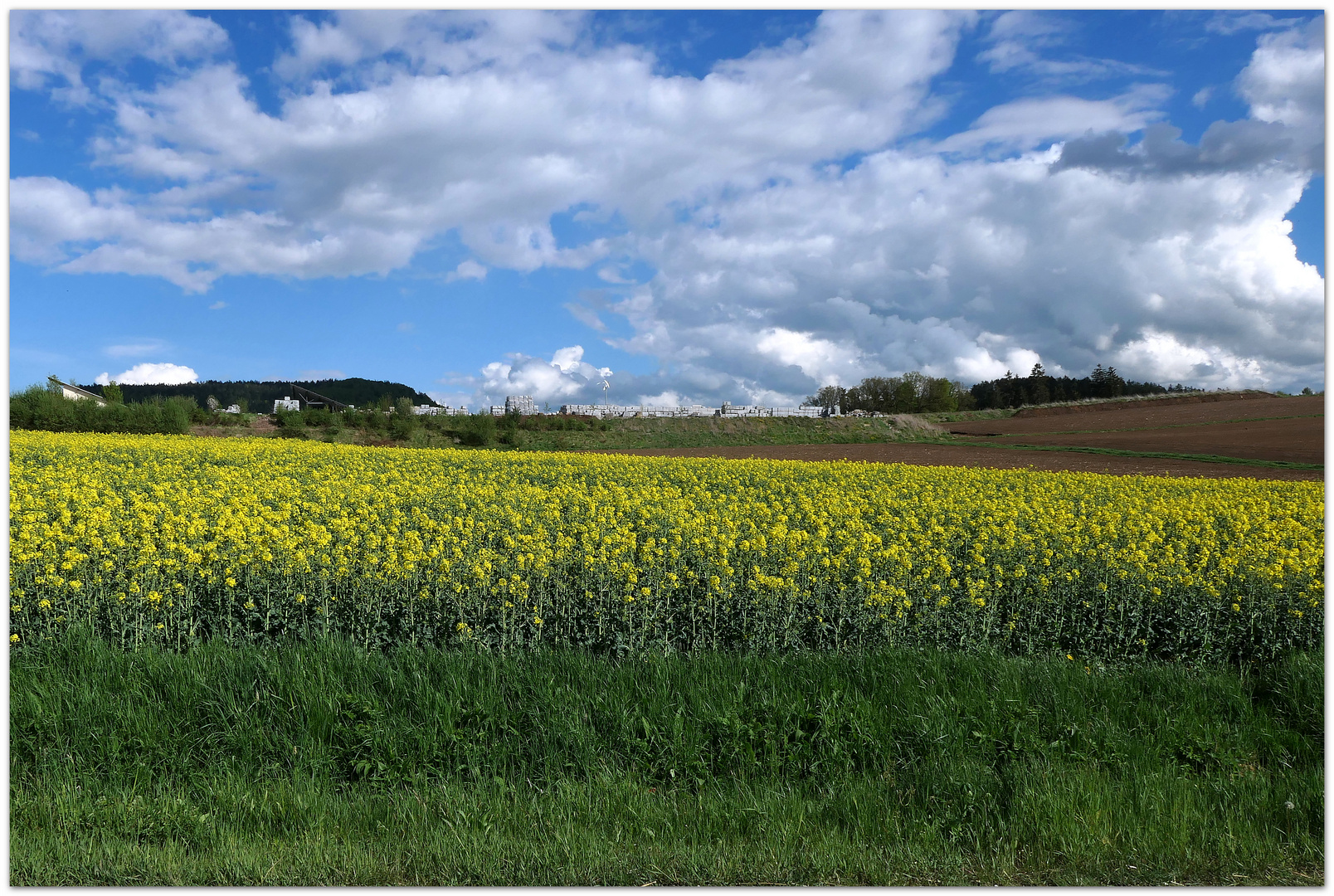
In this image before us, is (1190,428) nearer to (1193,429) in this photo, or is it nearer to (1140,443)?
(1193,429)

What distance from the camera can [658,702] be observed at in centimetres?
459

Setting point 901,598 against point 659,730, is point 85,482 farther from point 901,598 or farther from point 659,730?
point 901,598

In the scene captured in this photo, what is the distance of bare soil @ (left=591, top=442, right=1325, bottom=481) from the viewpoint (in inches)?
895

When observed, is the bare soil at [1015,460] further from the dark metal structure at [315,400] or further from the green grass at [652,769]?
the dark metal structure at [315,400]

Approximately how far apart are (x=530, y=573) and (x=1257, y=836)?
5.14 m


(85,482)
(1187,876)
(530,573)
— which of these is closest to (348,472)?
(85,482)

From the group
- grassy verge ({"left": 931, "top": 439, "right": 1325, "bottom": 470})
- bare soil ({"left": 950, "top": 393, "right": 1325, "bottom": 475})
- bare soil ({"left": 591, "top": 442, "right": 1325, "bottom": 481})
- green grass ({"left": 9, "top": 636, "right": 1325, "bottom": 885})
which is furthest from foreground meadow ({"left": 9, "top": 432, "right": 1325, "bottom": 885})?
bare soil ({"left": 950, "top": 393, "right": 1325, "bottom": 475})

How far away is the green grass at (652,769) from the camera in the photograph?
3.34 m

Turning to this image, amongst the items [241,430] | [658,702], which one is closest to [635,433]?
[241,430]

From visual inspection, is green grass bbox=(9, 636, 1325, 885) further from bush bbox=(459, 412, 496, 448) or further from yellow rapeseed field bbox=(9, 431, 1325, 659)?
bush bbox=(459, 412, 496, 448)

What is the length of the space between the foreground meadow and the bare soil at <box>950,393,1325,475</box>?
23.6 m

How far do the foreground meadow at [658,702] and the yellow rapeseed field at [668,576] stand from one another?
4 cm

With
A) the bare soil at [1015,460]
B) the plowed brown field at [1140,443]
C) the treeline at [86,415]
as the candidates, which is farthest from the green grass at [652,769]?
the treeline at [86,415]

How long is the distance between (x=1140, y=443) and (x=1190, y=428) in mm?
9297
